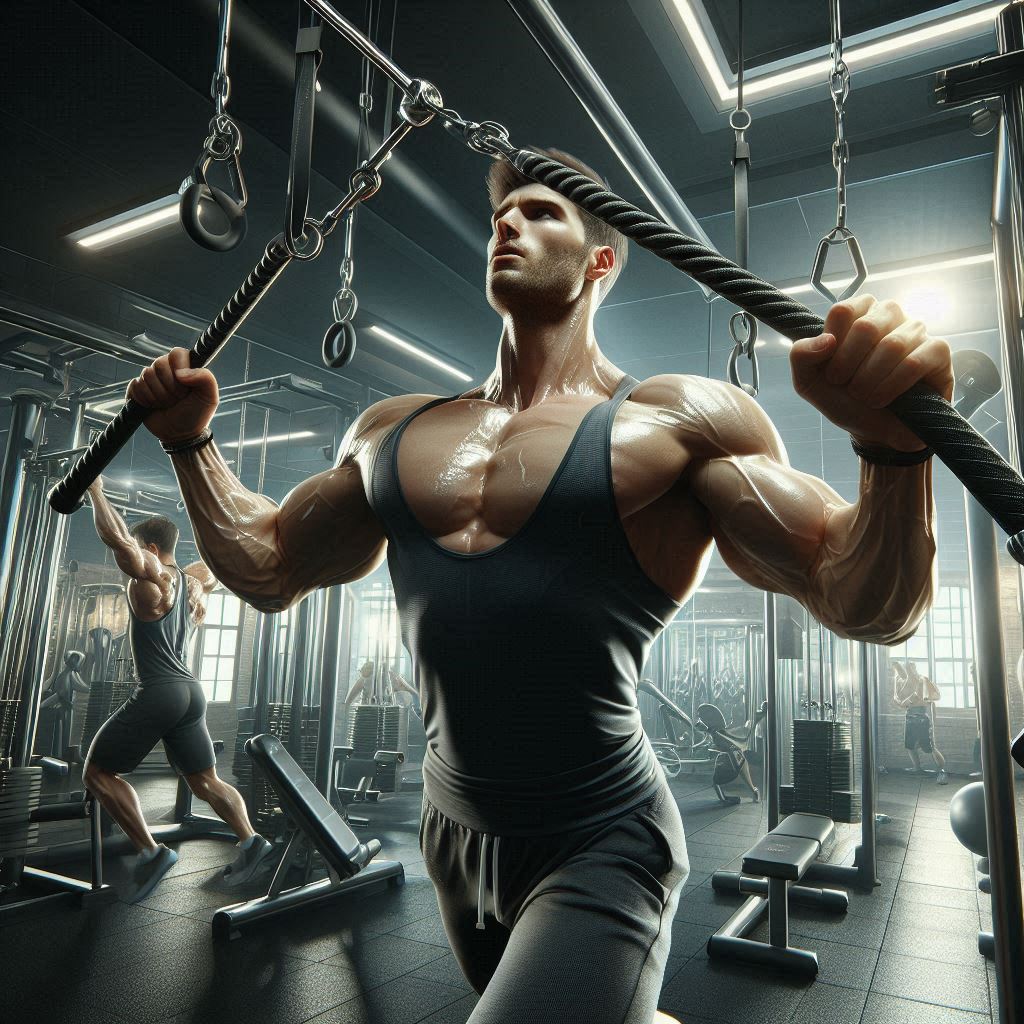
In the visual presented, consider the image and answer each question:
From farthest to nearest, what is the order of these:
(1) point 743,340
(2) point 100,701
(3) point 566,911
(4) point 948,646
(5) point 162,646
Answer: (4) point 948,646 < (2) point 100,701 < (5) point 162,646 < (1) point 743,340 < (3) point 566,911

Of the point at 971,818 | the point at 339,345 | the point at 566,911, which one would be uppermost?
the point at 339,345

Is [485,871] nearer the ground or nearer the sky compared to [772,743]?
nearer the sky

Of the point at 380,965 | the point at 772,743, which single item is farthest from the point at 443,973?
the point at 772,743

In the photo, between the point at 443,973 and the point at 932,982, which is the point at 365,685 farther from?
the point at 932,982

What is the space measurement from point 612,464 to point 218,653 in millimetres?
6117

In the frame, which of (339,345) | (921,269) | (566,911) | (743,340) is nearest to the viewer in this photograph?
(566,911)

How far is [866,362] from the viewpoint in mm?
696

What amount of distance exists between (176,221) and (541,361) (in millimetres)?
3590

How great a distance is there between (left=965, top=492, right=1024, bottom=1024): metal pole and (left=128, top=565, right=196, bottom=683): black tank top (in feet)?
12.4

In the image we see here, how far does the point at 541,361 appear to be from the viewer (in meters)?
1.33

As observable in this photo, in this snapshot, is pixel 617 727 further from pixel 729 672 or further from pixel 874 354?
pixel 729 672

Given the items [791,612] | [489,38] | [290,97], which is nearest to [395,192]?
[290,97]

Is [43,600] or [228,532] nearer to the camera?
[228,532]

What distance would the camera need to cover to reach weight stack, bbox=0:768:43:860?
372 cm
